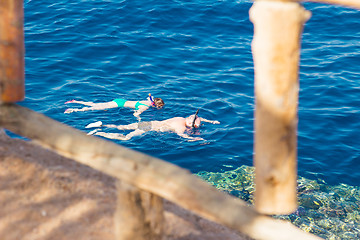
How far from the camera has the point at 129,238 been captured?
322 cm

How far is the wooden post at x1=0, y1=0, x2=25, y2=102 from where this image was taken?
11.5ft

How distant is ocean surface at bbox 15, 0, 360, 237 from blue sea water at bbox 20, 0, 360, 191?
2 cm

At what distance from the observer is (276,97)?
8.36 feet

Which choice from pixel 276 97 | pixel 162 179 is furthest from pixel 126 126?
pixel 276 97

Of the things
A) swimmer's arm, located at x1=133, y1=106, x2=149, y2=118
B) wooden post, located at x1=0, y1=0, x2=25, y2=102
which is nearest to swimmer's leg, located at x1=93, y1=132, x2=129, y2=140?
swimmer's arm, located at x1=133, y1=106, x2=149, y2=118

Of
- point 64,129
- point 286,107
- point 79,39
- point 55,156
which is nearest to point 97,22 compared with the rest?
point 79,39

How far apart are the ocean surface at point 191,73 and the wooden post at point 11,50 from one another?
4.82 m

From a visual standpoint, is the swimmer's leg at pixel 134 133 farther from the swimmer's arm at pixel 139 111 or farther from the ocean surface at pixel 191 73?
the swimmer's arm at pixel 139 111

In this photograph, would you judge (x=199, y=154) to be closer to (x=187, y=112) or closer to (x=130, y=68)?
(x=187, y=112)

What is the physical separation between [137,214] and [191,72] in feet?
27.3

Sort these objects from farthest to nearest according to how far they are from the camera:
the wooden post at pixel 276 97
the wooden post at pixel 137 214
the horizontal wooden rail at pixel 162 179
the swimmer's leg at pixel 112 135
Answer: the swimmer's leg at pixel 112 135, the wooden post at pixel 137 214, the horizontal wooden rail at pixel 162 179, the wooden post at pixel 276 97

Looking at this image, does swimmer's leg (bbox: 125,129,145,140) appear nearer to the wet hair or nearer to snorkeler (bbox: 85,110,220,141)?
snorkeler (bbox: 85,110,220,141)

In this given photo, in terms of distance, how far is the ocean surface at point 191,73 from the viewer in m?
8.74

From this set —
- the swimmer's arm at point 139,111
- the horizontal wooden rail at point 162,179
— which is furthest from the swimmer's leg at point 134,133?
the horizontal wooden rail at point 162,179
